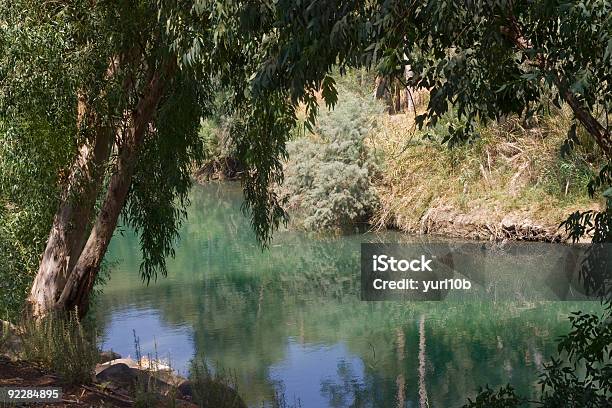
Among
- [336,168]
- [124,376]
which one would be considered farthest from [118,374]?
[336,168]

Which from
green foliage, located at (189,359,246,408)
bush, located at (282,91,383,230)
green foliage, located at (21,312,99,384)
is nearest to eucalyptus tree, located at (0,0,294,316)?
green foliage, located at (21,312,99,384)

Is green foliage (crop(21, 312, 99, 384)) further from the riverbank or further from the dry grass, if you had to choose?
the riverbank

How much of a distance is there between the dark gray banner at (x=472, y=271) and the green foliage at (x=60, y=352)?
307 inches

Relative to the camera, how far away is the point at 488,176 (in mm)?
18000

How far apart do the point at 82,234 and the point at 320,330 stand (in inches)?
157

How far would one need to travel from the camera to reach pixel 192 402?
6.80 m

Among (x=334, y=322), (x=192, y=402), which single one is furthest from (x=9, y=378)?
(x=334, y=322)

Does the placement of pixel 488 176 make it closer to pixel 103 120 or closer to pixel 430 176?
pixel 430 176

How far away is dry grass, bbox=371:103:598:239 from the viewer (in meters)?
16.8

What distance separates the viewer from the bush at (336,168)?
18234 millimetres

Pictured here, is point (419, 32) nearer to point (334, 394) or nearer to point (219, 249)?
point (334, 394)

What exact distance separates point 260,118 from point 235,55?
Answer: 1342mm

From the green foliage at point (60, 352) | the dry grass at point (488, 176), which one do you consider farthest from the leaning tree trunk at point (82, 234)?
the dry grass at point (488, 176)

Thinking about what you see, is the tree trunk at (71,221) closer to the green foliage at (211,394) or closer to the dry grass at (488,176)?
the green foliage at (211,394)
